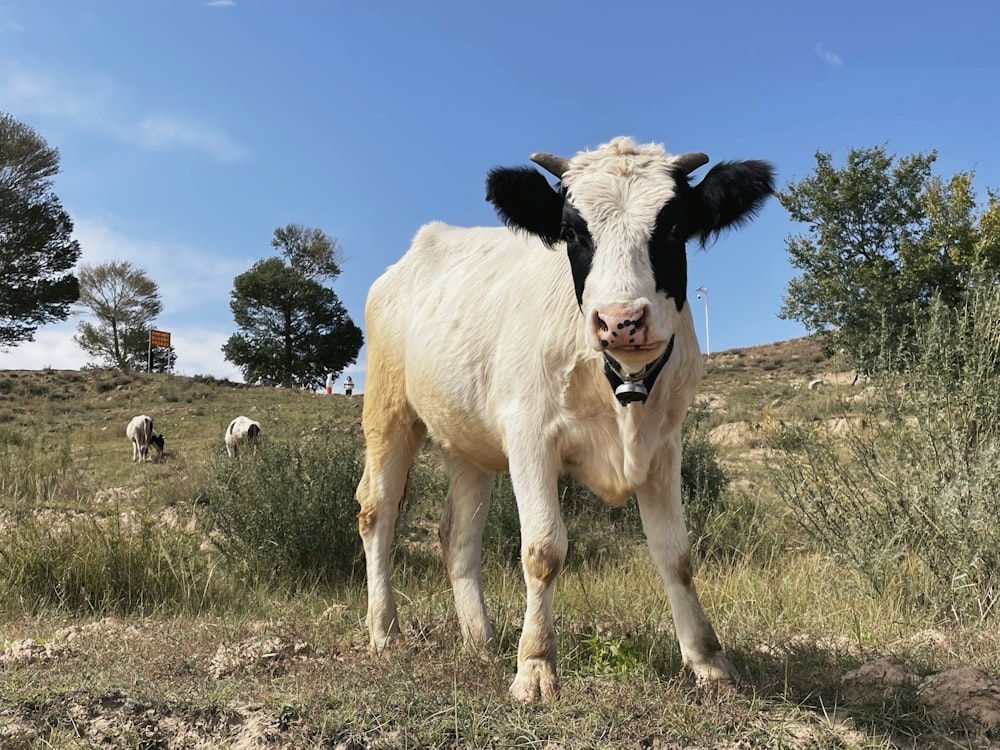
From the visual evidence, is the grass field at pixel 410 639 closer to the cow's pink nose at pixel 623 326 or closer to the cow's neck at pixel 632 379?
the cow's neck at pixel 632 379

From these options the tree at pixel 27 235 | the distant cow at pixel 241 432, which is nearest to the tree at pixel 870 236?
the distant cow at pixel 241 432

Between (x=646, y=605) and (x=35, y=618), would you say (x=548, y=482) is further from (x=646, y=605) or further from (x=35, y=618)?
(x=35, y=618)

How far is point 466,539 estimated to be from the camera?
4977 millimetres

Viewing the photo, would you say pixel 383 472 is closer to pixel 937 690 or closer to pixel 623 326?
pixel 623 326

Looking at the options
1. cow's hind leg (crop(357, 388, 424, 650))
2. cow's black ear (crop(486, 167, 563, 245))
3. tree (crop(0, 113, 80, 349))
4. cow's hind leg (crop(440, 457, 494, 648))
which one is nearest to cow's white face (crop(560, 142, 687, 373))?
cow's black ear (crop(486, 167, 563, 245))

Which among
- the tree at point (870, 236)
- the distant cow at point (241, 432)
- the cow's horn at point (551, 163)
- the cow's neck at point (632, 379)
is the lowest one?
the cow's neck at point (632, 379)

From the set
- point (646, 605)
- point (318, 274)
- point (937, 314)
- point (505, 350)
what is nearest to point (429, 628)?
point (646, 605)

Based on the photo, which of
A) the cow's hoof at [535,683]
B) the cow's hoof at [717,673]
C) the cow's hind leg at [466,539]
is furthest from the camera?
the cow's hind leg at [466,539]

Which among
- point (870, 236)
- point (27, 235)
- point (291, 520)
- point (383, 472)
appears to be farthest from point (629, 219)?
point (27, 235)

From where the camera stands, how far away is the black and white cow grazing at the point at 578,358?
3221mm

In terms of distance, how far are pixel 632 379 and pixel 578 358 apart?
1.31 feet

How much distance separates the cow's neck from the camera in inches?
128

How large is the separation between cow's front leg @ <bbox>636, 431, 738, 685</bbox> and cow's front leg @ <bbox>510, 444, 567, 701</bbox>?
51 cm

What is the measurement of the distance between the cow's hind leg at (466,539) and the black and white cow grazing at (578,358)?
0.05ft
